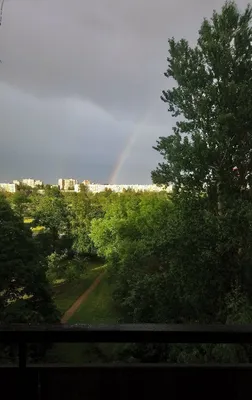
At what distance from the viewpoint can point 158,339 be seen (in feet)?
7.24

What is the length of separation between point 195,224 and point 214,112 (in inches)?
317

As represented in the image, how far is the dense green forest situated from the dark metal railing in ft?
38.2

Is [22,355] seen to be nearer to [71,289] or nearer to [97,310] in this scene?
[97,310]

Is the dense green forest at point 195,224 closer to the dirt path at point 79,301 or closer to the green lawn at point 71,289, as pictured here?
the dirt path at point 79,301

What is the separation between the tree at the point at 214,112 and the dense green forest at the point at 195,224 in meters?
0.06

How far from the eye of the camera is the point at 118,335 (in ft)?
7.21

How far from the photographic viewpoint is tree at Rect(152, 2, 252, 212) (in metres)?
25.0

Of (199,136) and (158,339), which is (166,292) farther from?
(158,339)

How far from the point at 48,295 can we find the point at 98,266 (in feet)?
107

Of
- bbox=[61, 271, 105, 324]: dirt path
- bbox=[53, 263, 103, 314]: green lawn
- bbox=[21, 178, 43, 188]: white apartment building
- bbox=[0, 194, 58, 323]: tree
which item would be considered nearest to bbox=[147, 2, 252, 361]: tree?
bbox=[0, 194, 58, 323]: tree
